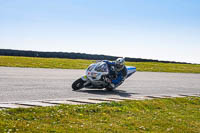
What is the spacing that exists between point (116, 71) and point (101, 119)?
6664mm

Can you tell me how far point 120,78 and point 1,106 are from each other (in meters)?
7.21

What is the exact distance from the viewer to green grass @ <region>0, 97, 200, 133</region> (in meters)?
6.98

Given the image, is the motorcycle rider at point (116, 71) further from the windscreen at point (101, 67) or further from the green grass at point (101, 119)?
the green grass at point (101, 119)

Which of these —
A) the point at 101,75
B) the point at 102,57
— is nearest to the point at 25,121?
the point at 101,75

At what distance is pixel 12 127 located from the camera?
668cm

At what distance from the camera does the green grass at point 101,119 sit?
6.98 meters

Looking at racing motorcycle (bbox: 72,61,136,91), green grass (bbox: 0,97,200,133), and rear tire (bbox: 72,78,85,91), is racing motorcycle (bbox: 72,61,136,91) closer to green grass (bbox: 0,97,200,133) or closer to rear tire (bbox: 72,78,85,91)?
rear tire (bbox: 72,78,85,91)

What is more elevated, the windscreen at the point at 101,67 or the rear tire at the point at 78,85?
the windscreen at the point at 101,67

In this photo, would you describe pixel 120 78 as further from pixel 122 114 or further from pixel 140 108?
pixel 122 114

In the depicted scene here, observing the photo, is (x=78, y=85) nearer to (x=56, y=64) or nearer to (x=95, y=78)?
(x=95, y=78)

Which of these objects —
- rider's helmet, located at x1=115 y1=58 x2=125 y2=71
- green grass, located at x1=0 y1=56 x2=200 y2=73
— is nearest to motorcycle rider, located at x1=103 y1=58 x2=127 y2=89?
rider's helmet, located at x1=115 y1=58 x2=125 y2=71

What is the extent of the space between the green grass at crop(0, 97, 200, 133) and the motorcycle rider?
3.83 m

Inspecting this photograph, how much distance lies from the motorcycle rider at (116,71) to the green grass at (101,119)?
383cm

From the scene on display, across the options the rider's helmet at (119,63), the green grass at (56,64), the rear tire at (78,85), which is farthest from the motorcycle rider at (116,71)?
the green grass at (56,64)
